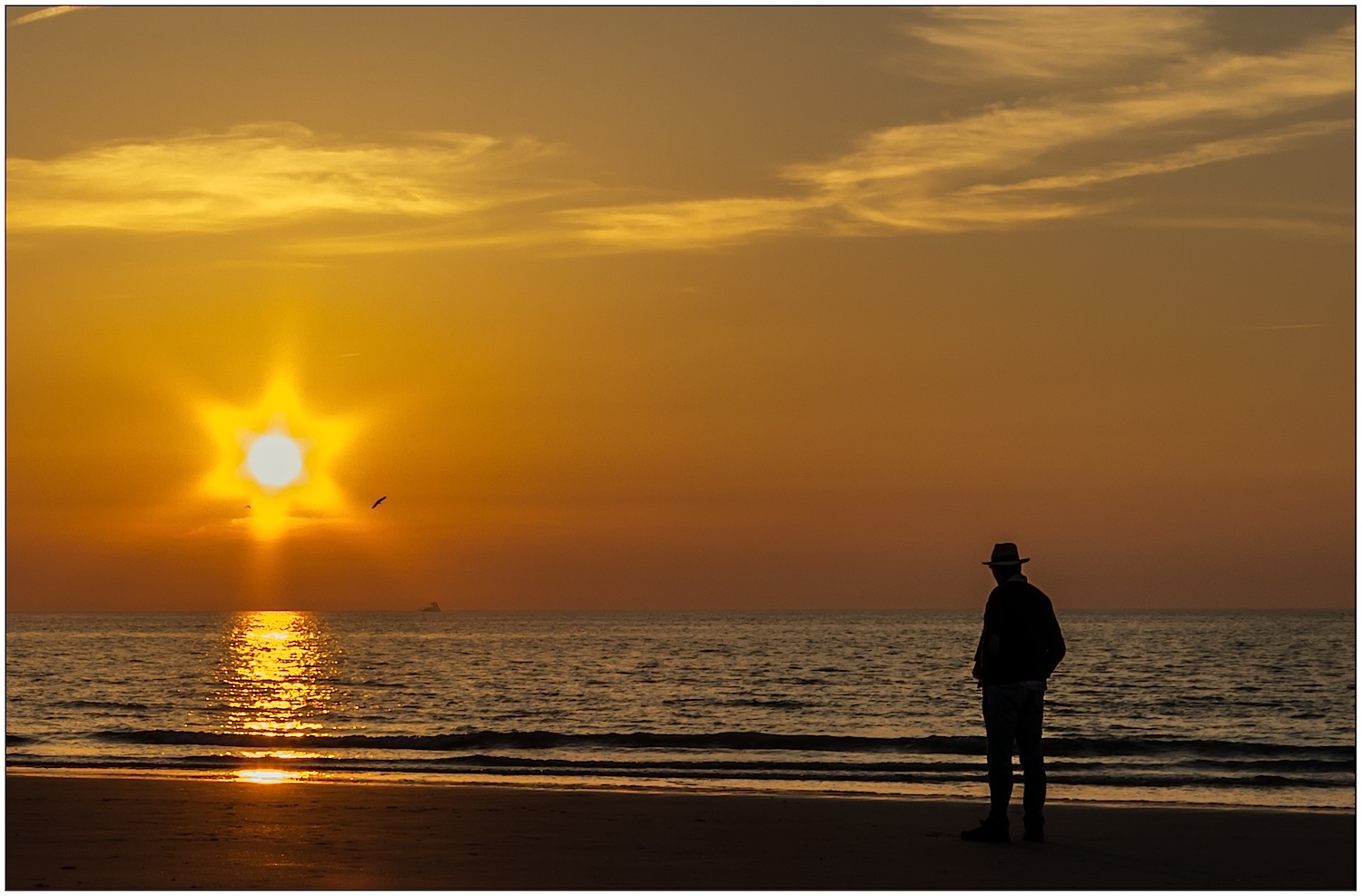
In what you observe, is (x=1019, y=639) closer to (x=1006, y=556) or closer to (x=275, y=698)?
(x=1006, y=556)

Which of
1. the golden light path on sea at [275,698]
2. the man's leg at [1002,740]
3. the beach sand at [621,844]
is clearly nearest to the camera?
the beach sand at [621,844]

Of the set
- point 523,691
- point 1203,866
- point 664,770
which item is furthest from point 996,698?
point 523,691

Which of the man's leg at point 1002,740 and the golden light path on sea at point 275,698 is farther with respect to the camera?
the golden light path on sea at point 275,698

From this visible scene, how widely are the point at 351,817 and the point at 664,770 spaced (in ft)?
29.4

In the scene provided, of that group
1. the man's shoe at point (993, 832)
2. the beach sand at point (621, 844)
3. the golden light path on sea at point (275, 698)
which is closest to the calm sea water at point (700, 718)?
the golden light path on sea at point (275, 698)

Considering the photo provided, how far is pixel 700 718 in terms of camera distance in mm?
39469

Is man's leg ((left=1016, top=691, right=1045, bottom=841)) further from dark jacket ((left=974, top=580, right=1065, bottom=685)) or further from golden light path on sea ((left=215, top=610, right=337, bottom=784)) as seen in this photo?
golden light path on sea ((left=215, top=610, right=337, bottom=784))

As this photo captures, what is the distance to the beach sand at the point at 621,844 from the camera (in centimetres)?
959

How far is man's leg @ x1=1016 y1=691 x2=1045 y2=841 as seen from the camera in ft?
35.2

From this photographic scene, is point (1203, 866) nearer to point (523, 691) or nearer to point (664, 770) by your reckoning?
point (664, 770)

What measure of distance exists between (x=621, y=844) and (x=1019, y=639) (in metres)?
3.25

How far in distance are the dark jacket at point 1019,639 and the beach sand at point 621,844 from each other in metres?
1.21

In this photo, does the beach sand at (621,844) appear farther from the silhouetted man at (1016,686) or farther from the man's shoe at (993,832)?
the silhouetted man at (1016,686)

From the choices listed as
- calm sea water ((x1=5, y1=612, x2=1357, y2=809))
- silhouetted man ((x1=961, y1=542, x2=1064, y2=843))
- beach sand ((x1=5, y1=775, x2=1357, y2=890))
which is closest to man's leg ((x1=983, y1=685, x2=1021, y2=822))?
silhouetted man ((x1=961, y1=542, x2=1064, y2=843))
